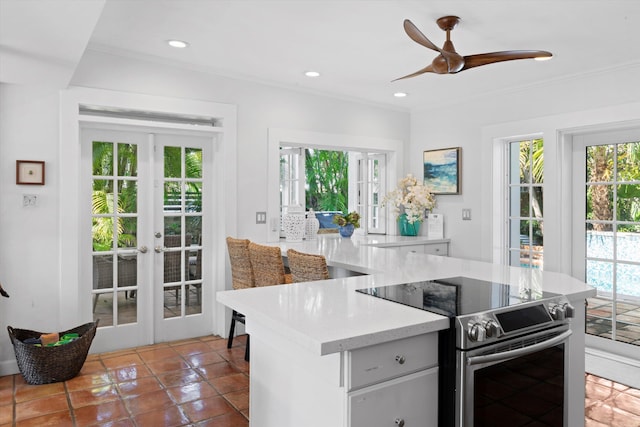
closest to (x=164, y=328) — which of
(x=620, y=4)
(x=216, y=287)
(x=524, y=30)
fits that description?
(x=216, y=287)

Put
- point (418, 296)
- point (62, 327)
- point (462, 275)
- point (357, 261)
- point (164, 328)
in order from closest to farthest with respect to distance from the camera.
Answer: point (418, 296)
point (462, 275)
point (357, 261)
point (62, 327)
point (164, 328)

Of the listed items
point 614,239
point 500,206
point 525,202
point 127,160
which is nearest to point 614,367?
point 614,239

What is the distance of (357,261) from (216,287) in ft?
5.53

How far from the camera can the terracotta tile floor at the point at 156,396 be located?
8.68 ft

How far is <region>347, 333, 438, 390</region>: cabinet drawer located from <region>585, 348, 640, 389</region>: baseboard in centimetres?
252

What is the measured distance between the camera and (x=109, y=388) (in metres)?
3.04

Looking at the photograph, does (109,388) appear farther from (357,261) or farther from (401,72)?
(401,72)

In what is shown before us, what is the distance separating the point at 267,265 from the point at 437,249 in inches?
96.6

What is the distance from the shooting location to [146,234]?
12.9 feet

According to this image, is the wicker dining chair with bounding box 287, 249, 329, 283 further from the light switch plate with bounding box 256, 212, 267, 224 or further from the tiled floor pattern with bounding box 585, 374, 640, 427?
the tiled floor pattern with bounding box 585, 374, 640, 427

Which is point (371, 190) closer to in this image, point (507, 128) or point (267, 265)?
point (507, 128)

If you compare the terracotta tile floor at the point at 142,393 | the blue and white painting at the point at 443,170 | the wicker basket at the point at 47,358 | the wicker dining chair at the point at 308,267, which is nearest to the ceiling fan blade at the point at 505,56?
the wicker dining chair at the point at 308,267

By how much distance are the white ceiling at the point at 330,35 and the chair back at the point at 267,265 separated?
1.48 meters

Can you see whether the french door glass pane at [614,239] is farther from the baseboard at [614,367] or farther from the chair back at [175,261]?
the chair back at [175,261]
